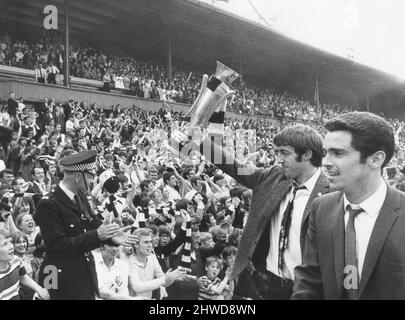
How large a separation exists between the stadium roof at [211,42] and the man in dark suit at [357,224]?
1545 cm

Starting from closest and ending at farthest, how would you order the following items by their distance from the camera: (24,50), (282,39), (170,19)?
1. (24,50)
2. (170,19)
3. (282,39)

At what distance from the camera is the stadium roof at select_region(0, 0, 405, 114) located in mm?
17750

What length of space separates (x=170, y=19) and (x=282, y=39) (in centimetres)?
520

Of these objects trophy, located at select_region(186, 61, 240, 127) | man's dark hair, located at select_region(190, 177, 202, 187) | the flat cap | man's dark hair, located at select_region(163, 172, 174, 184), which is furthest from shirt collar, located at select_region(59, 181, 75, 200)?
man's dark hair, located at select_region(190, 177, 202, 187)

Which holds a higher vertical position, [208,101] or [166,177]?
[208,101]

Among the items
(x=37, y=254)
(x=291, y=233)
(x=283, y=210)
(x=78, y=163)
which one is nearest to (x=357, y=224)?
(x=291, y=233)

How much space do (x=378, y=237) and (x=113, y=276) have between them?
8.17ft

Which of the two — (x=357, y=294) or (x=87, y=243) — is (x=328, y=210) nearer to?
(x=357, y=294)

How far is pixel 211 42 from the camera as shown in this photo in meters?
22.8

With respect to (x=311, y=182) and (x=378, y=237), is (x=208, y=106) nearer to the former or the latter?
(x=311, y=182)

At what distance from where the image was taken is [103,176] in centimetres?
758

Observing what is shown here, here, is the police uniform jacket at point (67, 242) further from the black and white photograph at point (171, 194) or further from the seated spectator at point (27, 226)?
the seated spectator at point (27, 226)

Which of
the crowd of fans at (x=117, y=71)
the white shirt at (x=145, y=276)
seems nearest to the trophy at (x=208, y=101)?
the white shirt at (x=145, y=276)

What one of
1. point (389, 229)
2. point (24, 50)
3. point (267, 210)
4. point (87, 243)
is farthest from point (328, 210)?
point (24, 50)
